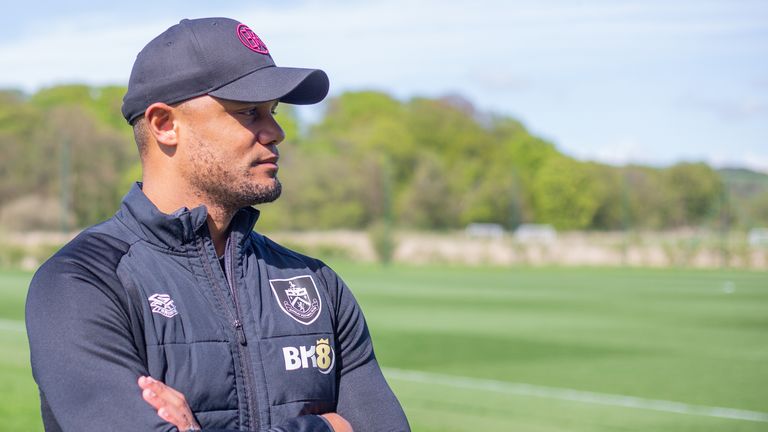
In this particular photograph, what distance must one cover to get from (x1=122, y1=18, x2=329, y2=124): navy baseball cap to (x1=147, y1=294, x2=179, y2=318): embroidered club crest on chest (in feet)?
1.50

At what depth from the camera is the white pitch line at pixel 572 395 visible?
9969 mm

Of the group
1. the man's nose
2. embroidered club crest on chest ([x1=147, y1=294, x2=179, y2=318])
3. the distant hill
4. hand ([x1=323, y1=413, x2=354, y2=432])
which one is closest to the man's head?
the man's nose

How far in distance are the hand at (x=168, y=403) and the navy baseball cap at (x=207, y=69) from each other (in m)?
0.66

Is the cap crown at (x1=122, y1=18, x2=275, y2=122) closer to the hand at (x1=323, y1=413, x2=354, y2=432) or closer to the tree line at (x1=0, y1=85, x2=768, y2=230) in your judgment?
the hand at (x1=323, y1=413, x2=354, y2=432)

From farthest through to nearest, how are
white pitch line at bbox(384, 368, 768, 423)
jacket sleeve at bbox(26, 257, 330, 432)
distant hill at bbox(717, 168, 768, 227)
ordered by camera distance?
distant hill at bbox(717, 168, 768, 227) < white pitch line at bbox(384, 368, 768, 423) < jacket sleeve at bbox(26, 257, 330, 432)

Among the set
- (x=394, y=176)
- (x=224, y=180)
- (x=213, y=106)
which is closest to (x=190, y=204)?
(x=224, y=180)

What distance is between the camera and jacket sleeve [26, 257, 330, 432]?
2.50 metres

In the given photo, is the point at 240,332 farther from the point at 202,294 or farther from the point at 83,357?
the point at 83,357

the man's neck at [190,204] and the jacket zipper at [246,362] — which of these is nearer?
the jacket zipper at [246,362]

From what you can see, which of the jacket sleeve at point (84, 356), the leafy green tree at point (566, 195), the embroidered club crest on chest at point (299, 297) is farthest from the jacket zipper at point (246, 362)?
the leafy green tree at point (566, 195)

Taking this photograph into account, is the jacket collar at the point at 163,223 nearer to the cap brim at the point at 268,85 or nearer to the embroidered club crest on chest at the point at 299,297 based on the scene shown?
the embroidered club crest on chest at the point at 299,297

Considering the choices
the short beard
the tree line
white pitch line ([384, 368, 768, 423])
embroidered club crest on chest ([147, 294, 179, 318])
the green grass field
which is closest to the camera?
embroidered club crest on chest ([147, 294, 179, 318])

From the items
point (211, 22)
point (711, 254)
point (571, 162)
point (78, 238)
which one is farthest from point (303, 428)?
point (571, 162)

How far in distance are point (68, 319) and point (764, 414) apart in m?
8.49
